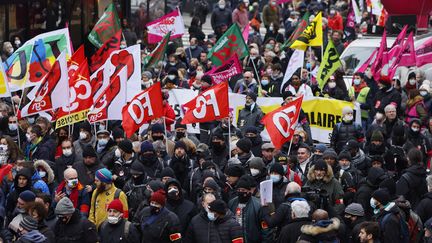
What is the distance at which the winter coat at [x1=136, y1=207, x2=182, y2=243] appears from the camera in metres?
12.8

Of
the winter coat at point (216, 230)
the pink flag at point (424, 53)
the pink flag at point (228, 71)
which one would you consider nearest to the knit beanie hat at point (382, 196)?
the winter coat at point (216, 230)

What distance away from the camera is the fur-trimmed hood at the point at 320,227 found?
12.0 metres

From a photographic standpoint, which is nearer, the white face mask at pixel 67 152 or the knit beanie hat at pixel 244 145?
the knit beanie hat at pixel 244 145

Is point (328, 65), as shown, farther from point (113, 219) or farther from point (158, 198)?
point (113, 219)

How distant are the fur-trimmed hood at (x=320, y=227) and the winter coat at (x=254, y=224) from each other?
126 cm

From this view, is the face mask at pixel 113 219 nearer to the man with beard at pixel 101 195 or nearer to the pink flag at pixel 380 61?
the man with beard at pixel 101 195

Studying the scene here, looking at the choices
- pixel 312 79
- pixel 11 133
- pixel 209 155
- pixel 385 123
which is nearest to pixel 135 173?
pixel 209 155

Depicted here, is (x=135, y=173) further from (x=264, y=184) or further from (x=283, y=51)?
(x=283, y=51)

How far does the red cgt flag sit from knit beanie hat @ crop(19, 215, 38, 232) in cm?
489

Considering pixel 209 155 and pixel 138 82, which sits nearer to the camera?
pixel 209 155

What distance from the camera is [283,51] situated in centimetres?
2686

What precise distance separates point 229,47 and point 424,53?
3.76 m

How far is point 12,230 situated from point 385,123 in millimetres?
7382

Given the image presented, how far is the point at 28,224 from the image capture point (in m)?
11.9
